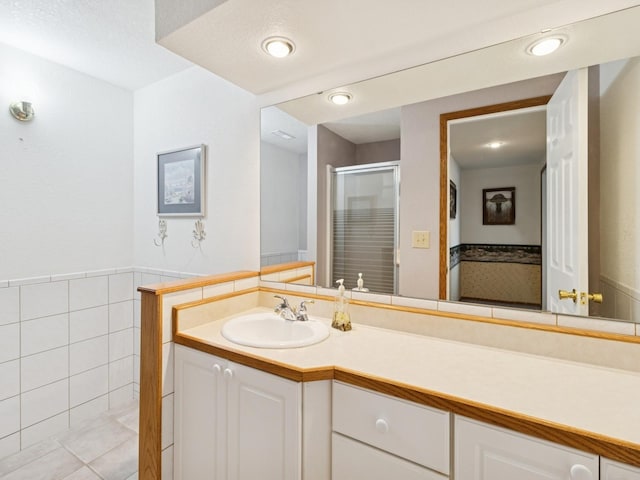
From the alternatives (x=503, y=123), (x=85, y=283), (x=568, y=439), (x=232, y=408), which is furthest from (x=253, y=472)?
(x=85, y=283)

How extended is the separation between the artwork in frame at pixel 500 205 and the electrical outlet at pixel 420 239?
9.6 inches

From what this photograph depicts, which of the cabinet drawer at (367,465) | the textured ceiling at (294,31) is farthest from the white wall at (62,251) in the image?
the cabinet drawer at (367,465)

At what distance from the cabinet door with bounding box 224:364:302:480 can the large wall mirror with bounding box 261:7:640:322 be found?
0.62m

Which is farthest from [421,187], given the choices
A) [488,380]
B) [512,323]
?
[488,380]

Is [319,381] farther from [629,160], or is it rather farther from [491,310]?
[629,160]

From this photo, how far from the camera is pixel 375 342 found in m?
1.17

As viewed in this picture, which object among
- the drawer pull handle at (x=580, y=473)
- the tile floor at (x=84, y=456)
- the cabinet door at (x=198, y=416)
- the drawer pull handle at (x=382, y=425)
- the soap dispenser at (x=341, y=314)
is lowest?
the tile floor at (x=84, y=456)

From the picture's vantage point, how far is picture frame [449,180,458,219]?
1236 mm

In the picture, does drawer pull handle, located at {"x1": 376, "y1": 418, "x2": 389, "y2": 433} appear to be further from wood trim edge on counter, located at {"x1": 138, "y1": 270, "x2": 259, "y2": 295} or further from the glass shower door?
wood trim edge on counter, located at {"x1": 138, "y1": 270, "x2": 259, "y2": 295}

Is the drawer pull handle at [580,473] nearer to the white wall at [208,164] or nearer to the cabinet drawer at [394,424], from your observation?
the cabinet drawer at [394,424]

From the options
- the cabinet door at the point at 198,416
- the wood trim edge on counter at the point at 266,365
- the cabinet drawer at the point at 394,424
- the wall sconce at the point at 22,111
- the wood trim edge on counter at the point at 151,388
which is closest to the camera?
the cabinet drawer at the point at 394,424

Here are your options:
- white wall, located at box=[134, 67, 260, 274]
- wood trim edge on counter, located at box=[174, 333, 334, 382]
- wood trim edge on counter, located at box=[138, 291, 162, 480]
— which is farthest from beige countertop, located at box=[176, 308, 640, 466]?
white wall, located at box=[134, 67, 260, 274]

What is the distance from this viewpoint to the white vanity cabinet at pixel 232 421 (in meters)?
0.97

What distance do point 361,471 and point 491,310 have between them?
0.71 m
